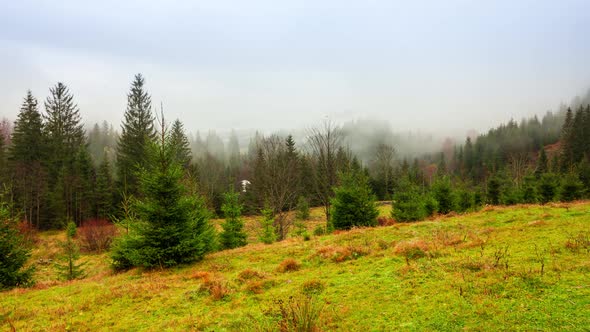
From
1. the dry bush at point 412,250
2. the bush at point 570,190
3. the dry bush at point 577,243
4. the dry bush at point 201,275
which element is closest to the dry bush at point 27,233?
the dry bush at point 201,275

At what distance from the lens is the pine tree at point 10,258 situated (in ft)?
40.4

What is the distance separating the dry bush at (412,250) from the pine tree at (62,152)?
43040mm

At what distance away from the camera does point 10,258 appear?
12.6 m

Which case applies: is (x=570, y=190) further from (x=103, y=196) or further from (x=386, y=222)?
(x=103, y=196)

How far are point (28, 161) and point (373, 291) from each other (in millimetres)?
59103

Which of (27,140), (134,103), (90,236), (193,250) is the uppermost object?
(134,103)

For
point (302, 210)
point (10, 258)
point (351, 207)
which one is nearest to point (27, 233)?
point (10, 258)

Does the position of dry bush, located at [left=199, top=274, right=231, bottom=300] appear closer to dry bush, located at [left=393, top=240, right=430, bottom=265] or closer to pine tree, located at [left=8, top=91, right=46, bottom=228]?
dry bush, located at [left=393, top=240, right=430, bottom=265]

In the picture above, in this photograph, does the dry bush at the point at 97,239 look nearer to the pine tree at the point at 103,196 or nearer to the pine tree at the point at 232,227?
the pine tree at the point at 232,227

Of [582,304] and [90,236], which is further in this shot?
[90,236]

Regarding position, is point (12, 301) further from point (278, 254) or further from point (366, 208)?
point (366, 208)

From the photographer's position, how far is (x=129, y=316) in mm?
7168

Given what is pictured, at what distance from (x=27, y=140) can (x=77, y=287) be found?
169ft

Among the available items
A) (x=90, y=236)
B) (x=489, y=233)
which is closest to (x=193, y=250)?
(x=489, y=233)
